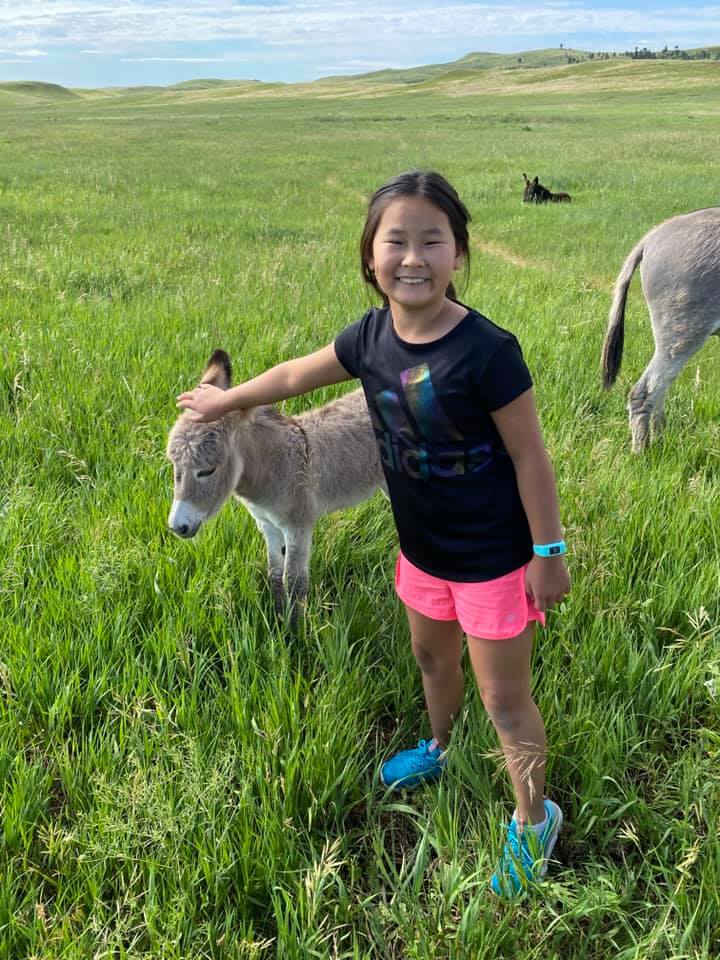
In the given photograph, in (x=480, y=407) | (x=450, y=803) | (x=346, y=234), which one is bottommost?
(x=450, y=803)

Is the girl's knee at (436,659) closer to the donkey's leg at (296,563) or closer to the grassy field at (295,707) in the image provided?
the grassy field at (295,707)

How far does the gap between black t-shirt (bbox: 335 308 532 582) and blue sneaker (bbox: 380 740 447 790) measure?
0.87 metres

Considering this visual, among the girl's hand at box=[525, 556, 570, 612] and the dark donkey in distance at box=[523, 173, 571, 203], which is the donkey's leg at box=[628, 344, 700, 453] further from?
the dark donkey in distance at box=[523, 173, 571, 203]

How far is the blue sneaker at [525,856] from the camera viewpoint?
2107 mm

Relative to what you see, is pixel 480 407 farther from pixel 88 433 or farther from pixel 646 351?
pixel 646 351

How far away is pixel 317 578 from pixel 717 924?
92.6 inches

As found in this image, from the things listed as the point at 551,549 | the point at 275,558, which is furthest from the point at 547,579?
the point at 275,558

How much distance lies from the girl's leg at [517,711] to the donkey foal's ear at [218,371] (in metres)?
1.69

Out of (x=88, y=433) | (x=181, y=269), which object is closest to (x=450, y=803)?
(x=88, y=433)

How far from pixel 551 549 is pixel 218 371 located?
180 centimetres

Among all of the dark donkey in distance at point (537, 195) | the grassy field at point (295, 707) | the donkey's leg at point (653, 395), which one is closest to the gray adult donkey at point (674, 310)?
the donkey's leg at point (653, 395)

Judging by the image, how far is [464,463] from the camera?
7.05 ft

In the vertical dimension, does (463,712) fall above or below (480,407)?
below

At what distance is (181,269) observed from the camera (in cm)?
1016
